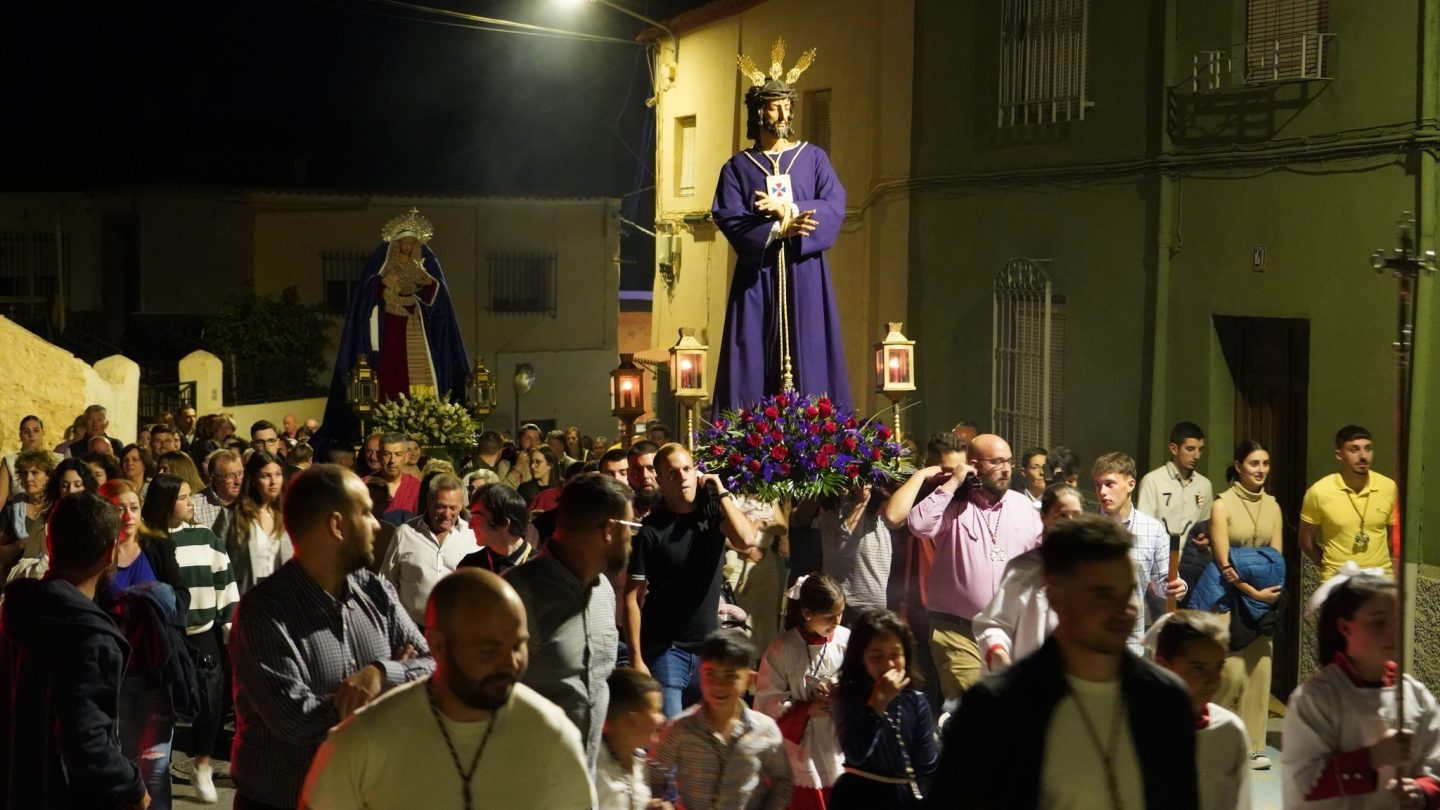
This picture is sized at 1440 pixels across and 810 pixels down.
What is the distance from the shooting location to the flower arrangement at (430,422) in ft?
52.4

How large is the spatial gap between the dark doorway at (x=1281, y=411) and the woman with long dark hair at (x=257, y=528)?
6.70m

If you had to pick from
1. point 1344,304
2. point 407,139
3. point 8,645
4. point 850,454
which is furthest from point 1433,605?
point 407,139

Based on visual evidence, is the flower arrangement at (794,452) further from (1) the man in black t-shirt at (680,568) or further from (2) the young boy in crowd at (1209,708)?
(2) the young boy in crowd at (1209,708)

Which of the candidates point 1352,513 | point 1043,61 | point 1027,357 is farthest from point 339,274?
point 1352,513

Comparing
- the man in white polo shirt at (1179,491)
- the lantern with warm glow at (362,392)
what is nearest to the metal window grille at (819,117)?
the lantern with warm glow at (362,392)

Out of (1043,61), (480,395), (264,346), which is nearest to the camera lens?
(1043,61)

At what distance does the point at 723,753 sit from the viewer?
665cm

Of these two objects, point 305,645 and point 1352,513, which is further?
point 1352,513

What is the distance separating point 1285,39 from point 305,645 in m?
9.86

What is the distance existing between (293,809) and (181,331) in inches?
1189

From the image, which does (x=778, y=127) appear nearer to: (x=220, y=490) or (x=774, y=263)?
(x=774, y=263)

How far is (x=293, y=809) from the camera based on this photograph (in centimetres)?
540

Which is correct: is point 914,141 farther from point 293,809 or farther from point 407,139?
point 407,139

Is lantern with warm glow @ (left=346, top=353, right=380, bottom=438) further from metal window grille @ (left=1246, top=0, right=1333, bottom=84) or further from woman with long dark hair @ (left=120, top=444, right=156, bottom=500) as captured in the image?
metal window grille @ (left=1246, top=0, right=1333, bottom=84)
